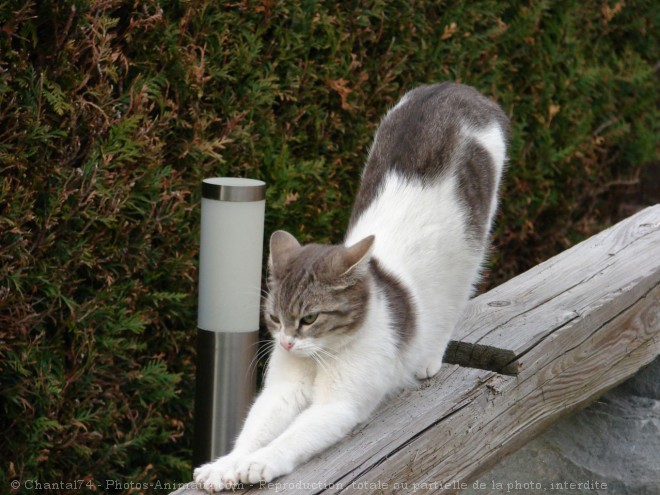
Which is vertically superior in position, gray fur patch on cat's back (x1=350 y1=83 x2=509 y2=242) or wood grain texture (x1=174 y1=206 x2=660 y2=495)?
gray fur patch on cat's back (x1=350 y1=83 x2=509 y2=242)

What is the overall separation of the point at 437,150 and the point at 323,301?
92cm

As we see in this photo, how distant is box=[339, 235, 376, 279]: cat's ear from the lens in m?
2.95

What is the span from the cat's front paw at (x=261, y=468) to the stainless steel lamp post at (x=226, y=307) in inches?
30.7

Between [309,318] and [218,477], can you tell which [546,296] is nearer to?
[309,318]

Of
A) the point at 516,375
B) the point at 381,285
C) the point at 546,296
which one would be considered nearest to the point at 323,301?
the point at 381,285

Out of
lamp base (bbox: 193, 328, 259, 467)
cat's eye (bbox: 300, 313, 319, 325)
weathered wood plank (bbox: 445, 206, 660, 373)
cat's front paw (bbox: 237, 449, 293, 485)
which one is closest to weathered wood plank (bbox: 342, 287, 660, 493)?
weathered wood plank (bbox: 445, 206, 660, 373)

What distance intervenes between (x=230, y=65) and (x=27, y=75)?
35.7 inches

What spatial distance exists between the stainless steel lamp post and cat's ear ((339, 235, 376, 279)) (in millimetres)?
446

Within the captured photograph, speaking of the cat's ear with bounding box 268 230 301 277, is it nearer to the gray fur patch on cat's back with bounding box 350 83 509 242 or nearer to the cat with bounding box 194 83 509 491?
the cat with bounding box 194 83 509 491

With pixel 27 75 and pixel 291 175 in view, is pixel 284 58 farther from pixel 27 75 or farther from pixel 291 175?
pixel 27 75

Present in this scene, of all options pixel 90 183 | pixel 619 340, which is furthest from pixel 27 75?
pixel 619 340

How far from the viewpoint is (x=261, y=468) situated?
257 cm

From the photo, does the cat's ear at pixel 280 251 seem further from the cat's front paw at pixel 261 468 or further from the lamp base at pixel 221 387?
the cat's front paw at pixel 261 468

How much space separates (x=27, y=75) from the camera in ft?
10.1
